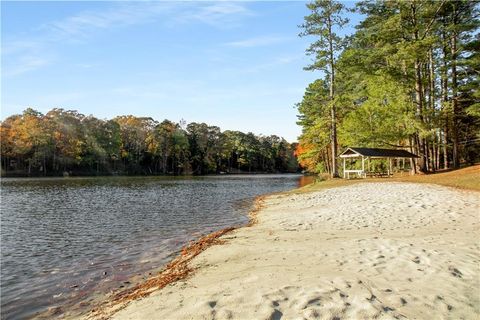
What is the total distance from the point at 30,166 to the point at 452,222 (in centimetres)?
8872

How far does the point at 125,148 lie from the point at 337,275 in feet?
327

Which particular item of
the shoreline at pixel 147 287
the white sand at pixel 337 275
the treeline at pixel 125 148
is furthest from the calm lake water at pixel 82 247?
the treeline at pixel 125 148

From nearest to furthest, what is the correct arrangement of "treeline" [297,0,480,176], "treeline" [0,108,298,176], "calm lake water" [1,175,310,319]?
"calm lake water" [1,175,310,319] < "treeline" [297,0,480,176] < "treeline" [0,108,298,176]

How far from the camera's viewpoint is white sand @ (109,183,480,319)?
498 centimetres

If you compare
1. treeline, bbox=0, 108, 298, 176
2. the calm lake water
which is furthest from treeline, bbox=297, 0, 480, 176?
treeline, bbox=0, 108, 298, 176

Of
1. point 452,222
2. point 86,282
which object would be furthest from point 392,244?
point 86,282

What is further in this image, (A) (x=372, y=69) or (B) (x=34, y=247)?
(A) (x=372, y=69)

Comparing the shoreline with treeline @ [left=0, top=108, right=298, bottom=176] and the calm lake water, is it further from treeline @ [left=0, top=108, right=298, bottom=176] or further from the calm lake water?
treeline @ [left=0, top=108, right=298, bottom=176]

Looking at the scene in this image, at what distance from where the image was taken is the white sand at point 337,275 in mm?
4977

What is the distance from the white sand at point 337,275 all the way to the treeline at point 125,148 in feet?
270

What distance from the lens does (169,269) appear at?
28.7 ft

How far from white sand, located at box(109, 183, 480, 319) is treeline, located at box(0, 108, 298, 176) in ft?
270

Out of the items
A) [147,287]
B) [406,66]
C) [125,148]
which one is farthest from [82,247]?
[125,148]

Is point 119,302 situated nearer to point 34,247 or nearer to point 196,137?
point 34,247
